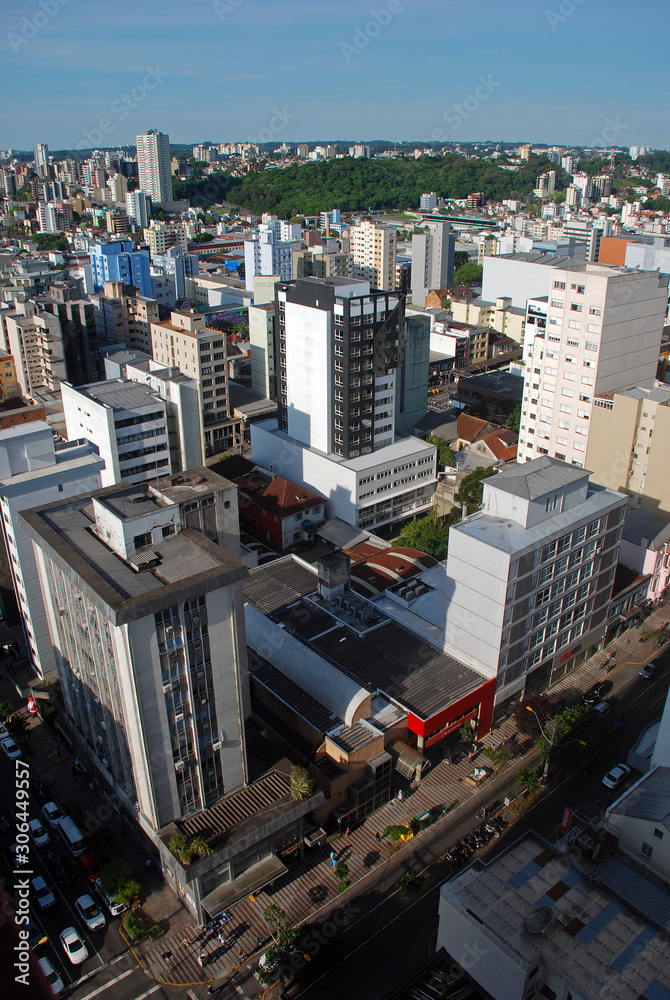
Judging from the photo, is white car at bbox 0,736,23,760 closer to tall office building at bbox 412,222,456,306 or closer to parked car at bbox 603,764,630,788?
parked car at bbox 603,764,630,788

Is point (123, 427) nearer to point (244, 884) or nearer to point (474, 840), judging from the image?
point (244, 884)

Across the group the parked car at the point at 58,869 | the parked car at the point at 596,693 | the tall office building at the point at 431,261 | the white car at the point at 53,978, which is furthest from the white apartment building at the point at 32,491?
the tall office building at the point at 431,261

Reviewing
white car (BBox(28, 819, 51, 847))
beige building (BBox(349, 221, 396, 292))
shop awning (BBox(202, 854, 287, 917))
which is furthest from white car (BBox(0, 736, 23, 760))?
beige building (BBox(349, 221, 396, 292))

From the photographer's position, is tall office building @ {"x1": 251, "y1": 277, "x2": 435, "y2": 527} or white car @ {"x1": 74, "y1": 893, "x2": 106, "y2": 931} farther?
tall office building @ {"x1": 251, "y1": 277, "x2": 435, "y2": 527}

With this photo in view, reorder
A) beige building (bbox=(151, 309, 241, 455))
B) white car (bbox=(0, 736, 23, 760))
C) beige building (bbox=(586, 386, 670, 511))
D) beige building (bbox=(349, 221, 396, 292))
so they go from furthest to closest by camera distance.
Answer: beige building (bbox=(349, 221, 396, 292)) < beige building (bbox=(151, 309, 241, 455)) < beige building (bbox=(586, 386, 670, 511)) < white car (bbox=(0, 736, 23, 760))

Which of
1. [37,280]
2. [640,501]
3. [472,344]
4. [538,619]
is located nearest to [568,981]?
[538,619]

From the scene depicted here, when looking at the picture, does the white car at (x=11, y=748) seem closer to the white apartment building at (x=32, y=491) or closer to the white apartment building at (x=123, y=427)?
the white apartment building at (x=32, y=491)

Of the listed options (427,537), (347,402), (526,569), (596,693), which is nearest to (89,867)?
(526,569)

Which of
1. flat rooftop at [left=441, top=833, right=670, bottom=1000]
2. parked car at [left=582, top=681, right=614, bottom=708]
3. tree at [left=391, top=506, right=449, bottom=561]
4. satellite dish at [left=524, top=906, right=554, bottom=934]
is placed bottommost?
parked car at [left=582, top=681, right=614, bottom=708]
